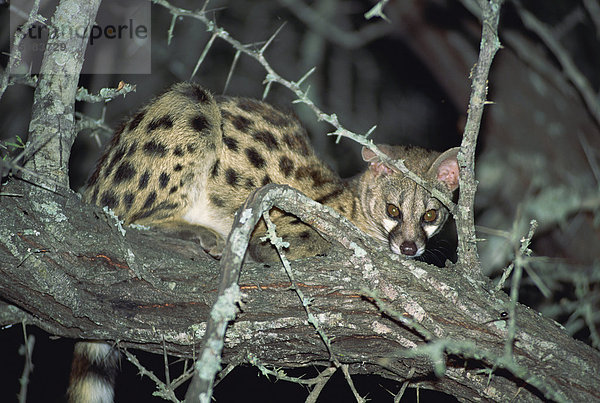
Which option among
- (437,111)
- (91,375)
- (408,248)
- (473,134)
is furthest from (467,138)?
(437,111)

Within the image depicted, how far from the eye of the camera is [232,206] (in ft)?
12.2

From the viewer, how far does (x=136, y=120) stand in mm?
3639

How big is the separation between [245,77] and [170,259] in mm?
3296

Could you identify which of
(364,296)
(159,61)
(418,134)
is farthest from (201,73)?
(364,296)

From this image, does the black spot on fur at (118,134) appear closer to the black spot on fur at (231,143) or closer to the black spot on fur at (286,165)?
the black spot on fur at (231,143)

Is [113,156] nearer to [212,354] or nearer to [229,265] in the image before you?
[229,265]

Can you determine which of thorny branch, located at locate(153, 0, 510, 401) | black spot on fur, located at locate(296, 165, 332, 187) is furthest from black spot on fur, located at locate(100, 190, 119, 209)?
thorny branch, located at locate(153, 0, 510, 401)

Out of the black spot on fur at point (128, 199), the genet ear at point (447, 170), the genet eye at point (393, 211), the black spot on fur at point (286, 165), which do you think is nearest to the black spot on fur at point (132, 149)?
the black spot on fur at point (128, 199)

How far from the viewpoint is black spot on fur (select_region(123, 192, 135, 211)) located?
346 centimetres

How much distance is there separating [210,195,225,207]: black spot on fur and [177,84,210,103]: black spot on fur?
0.59 m

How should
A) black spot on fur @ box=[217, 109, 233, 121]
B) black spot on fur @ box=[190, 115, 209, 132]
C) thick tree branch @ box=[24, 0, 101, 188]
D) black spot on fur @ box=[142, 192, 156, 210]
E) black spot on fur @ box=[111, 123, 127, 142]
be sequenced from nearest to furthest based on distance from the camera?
thick tree branch @ box=[24, 0, 101, 188], black spot on fur @ box=[142, 192, 156, 210], black spot on fur @ box=[190, 115, 209, 132], black spot on fur @ box=[111, 123, 127, 142], black spot on fur @ box=[217, 109, 233, 121]

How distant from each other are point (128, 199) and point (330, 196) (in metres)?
1.30

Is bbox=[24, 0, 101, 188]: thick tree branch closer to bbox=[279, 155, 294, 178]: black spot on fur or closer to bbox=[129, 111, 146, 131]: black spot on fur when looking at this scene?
bbox=[129, 111, 146, 131]: black spot on fur

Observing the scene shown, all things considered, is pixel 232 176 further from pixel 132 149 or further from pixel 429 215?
pixel 429 215
